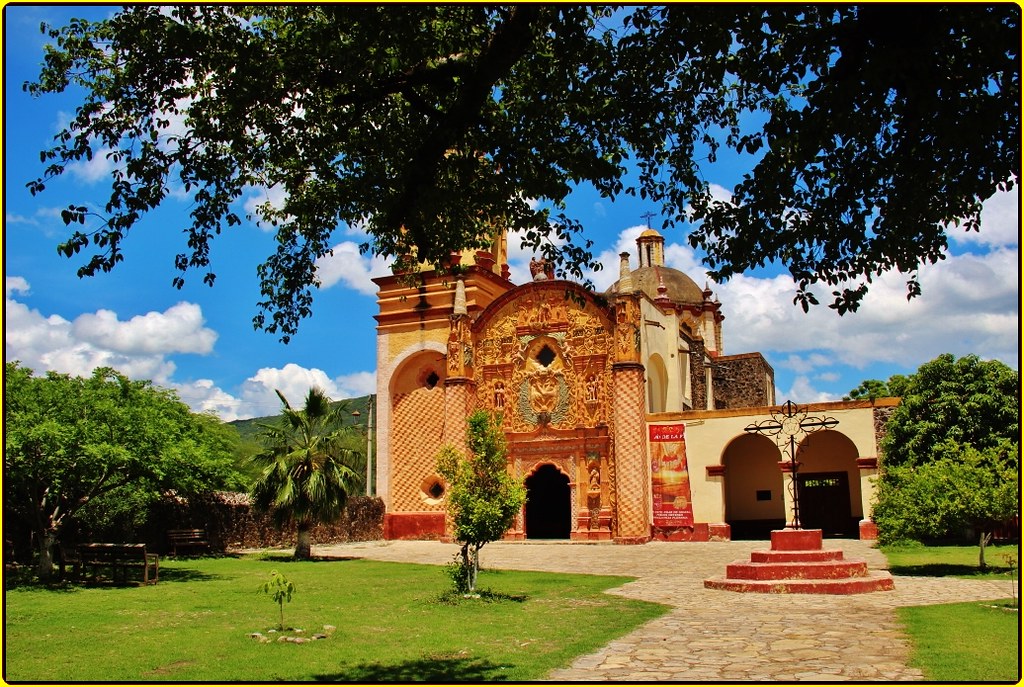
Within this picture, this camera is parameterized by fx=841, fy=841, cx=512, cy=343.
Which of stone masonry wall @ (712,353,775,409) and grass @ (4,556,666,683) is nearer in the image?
grass @ (4,556,666,683)

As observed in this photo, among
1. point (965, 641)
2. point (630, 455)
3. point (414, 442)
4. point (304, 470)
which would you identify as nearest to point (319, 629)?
point (965, 641)

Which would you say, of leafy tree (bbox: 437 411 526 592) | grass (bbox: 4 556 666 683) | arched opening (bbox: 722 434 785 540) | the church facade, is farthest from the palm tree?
arched opening (bbox: 722 434 785 540)

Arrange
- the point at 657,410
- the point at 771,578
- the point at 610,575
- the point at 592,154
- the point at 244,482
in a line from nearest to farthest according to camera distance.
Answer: the point at 592,154 < the point at 771,578 < the point at 610,575 < the point at 244,482 < the point at 657,410

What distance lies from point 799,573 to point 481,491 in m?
5.65

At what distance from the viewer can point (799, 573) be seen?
14.5 m

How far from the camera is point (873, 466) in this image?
25984 millimetres

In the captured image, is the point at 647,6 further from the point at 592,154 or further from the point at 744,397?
the point at 744,397

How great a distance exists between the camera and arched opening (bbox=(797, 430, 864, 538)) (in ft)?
98.4

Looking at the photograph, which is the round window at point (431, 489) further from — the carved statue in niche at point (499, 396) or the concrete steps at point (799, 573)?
the concrete steps at point (799, 573)

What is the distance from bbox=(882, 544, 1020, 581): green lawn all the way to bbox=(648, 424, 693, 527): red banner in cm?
727

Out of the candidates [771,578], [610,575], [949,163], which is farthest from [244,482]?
[949,163]

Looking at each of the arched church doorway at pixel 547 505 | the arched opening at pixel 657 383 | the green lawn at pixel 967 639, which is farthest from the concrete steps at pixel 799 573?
the arched church doorway at pixel 547 505

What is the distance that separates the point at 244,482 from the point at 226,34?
1685cm

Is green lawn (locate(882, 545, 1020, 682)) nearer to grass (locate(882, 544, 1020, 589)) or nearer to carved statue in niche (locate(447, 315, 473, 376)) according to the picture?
grass (locate(882, 544, 1020, 589))
